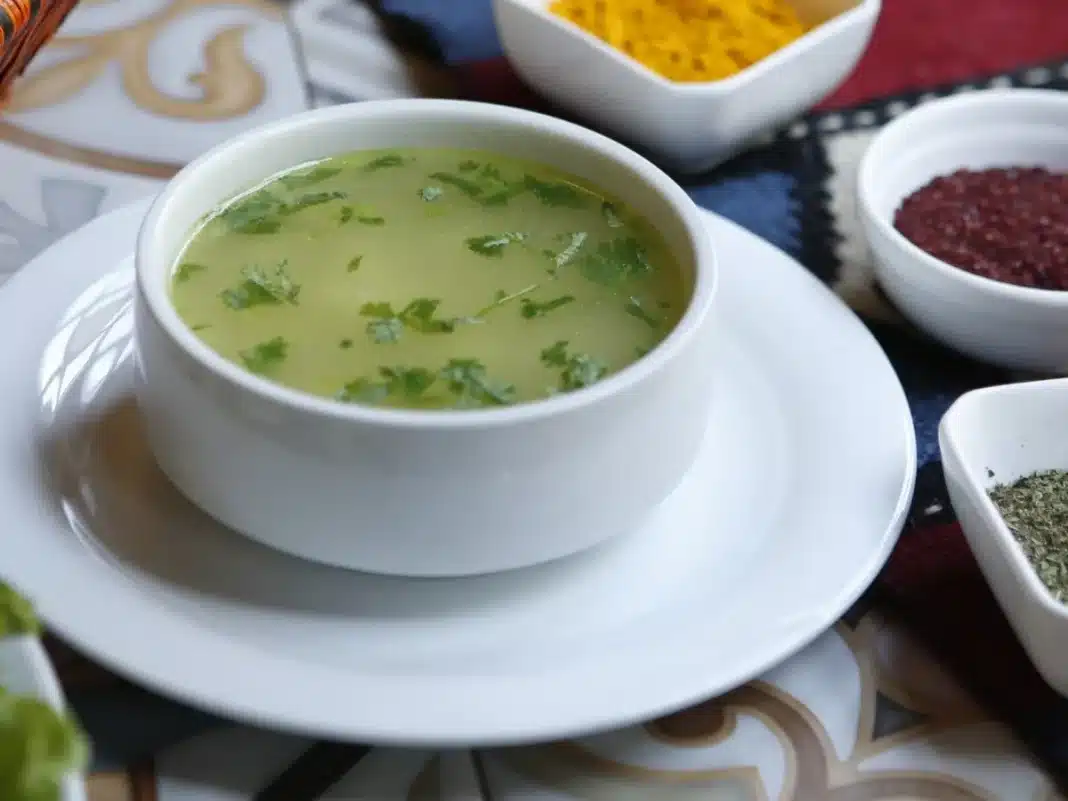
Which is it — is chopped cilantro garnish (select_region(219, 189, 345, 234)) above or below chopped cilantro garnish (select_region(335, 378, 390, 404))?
above

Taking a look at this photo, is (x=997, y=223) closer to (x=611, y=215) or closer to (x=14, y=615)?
(x=611, y=215)

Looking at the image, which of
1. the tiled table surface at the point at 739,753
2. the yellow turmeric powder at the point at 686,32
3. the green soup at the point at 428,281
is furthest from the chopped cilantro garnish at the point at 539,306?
the yellow turmeric powder at the point at 686,32

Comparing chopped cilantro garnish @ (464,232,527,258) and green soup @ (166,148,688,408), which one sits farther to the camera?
chopped cilantro garnish @ (464,232,527,258)

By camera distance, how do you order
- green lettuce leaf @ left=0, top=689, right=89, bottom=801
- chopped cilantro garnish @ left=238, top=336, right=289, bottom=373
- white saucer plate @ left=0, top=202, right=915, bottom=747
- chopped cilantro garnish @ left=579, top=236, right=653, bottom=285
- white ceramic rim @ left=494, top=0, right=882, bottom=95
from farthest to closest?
white ceramic rim @ left=494, top=0, right=882, bottom=95, chopped cilantro garnish @ left=579, top=236, right=653, bottom=285, chopped cilantro garnish @ left=238, top=336, right=289, bottom=373, white saucer plate @ left=0, top=202, right=915, bottom=747, green lettuce leaf @ left=0, top=689, right=89, bottom=801

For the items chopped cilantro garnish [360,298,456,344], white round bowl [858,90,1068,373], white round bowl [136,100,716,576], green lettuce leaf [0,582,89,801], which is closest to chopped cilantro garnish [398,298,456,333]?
chopped cilantro garnish [360,298,456,344]

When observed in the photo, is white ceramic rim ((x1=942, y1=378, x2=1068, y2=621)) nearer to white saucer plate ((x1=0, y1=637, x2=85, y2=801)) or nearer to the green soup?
the green soup

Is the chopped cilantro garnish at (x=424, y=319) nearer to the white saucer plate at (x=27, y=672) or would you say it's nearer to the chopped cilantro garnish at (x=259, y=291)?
the chopped cilantro garnish at (x=259, y=291)

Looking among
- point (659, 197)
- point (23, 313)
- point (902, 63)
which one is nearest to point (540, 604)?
point (659, 197)

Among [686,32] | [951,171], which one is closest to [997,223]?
[951,171]
